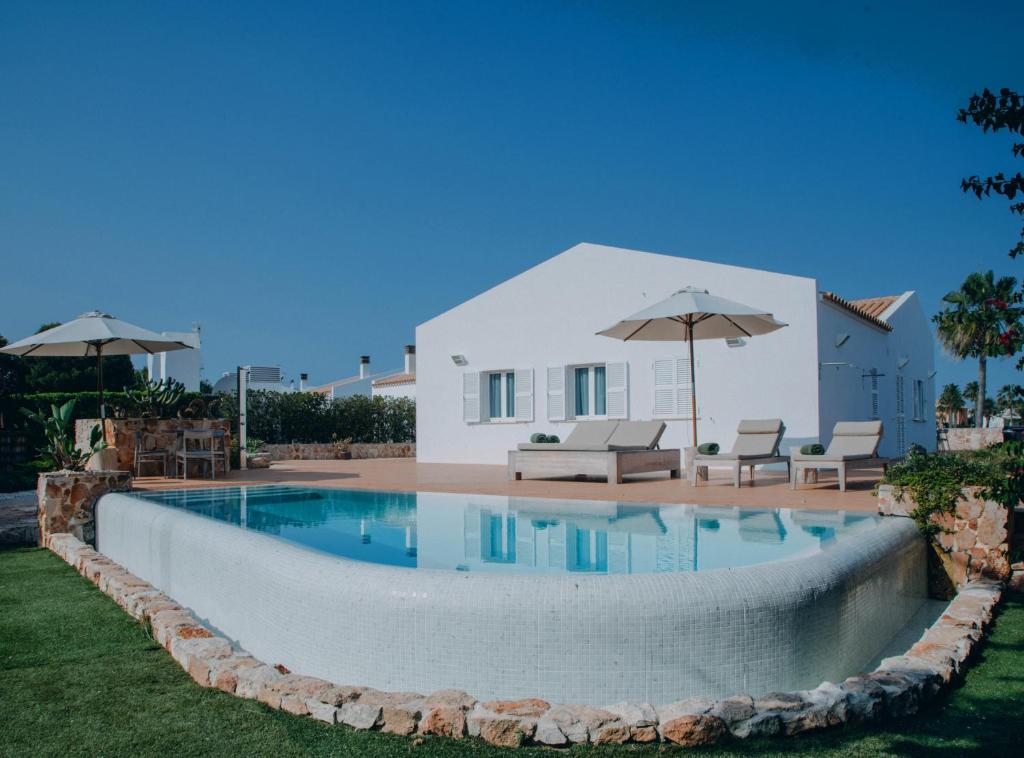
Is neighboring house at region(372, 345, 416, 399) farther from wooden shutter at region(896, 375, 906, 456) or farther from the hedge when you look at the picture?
wooden shutter at region(896, 375, 906, 456)

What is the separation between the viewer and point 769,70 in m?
17.3

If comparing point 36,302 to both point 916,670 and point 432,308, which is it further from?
point 916,670

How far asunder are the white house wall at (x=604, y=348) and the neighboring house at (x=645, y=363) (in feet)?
0.09

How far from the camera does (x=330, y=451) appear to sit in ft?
83.0

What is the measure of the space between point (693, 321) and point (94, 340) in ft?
33.1

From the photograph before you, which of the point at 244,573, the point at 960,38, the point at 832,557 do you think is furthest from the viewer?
the point at 960,38

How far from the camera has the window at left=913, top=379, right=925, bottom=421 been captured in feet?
72.5

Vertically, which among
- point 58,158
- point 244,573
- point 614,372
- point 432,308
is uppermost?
point 58,158

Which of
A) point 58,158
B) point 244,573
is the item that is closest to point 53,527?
point 244,573

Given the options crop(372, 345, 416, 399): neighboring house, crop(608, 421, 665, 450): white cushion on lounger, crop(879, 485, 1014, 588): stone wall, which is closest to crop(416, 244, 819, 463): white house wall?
crop(608, 421, 665, 450): white cushion on lounger

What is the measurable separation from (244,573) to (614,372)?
527 inches

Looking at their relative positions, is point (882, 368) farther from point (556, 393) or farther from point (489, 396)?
point (489, 396)

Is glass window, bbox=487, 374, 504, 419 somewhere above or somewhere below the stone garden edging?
above

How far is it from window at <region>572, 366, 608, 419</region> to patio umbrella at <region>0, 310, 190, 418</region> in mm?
8912
